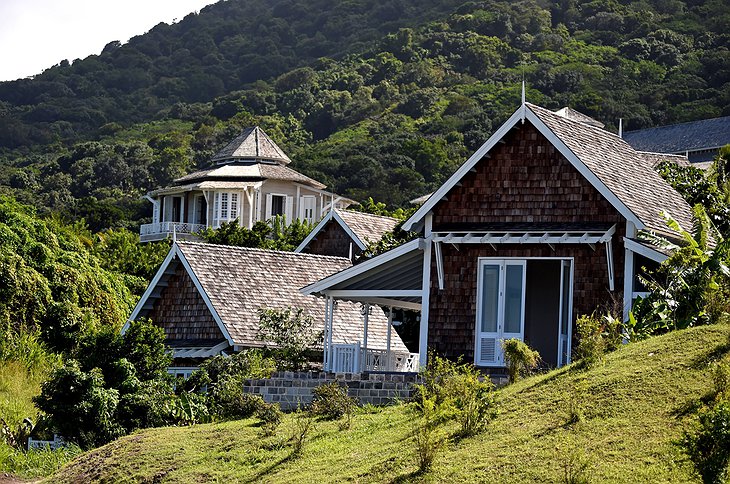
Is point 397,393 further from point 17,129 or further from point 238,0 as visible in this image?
point 238,0

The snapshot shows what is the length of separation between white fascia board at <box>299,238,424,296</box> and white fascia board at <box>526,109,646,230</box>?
3.15 meters

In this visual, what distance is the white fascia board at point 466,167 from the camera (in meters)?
26.4

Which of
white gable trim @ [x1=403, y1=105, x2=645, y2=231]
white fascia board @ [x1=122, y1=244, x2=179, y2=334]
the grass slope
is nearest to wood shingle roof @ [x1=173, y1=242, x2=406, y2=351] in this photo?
white fascia board @ [x1=122, y1=244, x2=179, y2=334]

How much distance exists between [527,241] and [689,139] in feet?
192

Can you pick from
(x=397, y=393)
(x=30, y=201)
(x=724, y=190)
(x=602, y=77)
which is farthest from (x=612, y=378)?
(x=602, y=77)

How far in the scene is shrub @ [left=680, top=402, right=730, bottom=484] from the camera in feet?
46.5

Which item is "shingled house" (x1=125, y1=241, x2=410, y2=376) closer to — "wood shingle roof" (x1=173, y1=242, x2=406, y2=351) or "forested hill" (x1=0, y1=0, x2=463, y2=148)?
"wood shingle roof" (x1=173, y1=242, x2=406, y2=351)

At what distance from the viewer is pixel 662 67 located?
388ft

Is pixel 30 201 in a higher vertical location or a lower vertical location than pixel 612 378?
higher

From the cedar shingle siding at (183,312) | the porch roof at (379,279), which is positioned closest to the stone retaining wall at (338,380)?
the porch roof at (379,279)

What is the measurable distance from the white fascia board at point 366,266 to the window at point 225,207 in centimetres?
4307

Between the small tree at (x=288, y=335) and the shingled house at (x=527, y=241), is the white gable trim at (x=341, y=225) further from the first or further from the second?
the shingled house at (x=527, y=241)

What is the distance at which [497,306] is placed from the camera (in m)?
26.3

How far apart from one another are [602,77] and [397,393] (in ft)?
311
